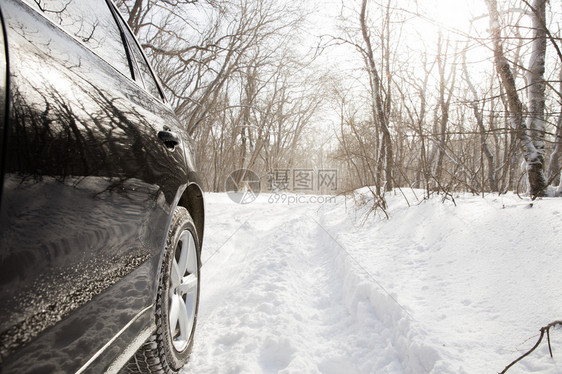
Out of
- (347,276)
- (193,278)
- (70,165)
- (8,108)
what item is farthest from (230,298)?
(8,108)

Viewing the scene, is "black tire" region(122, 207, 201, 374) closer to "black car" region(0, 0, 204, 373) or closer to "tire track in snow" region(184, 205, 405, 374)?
"black car" region(0, 0, 204, 373)

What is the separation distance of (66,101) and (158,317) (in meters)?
0.88

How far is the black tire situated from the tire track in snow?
19 cm

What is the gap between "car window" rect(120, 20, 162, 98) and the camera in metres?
1.64

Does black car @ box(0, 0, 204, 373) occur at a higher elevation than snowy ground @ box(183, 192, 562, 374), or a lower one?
higher

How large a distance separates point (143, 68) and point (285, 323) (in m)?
1.94

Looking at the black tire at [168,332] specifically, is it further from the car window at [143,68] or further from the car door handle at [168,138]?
the car window at [143,68]

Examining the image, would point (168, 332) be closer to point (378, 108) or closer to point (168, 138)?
point (168, 138)

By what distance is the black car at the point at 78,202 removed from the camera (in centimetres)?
54

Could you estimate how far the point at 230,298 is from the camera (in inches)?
93.4
